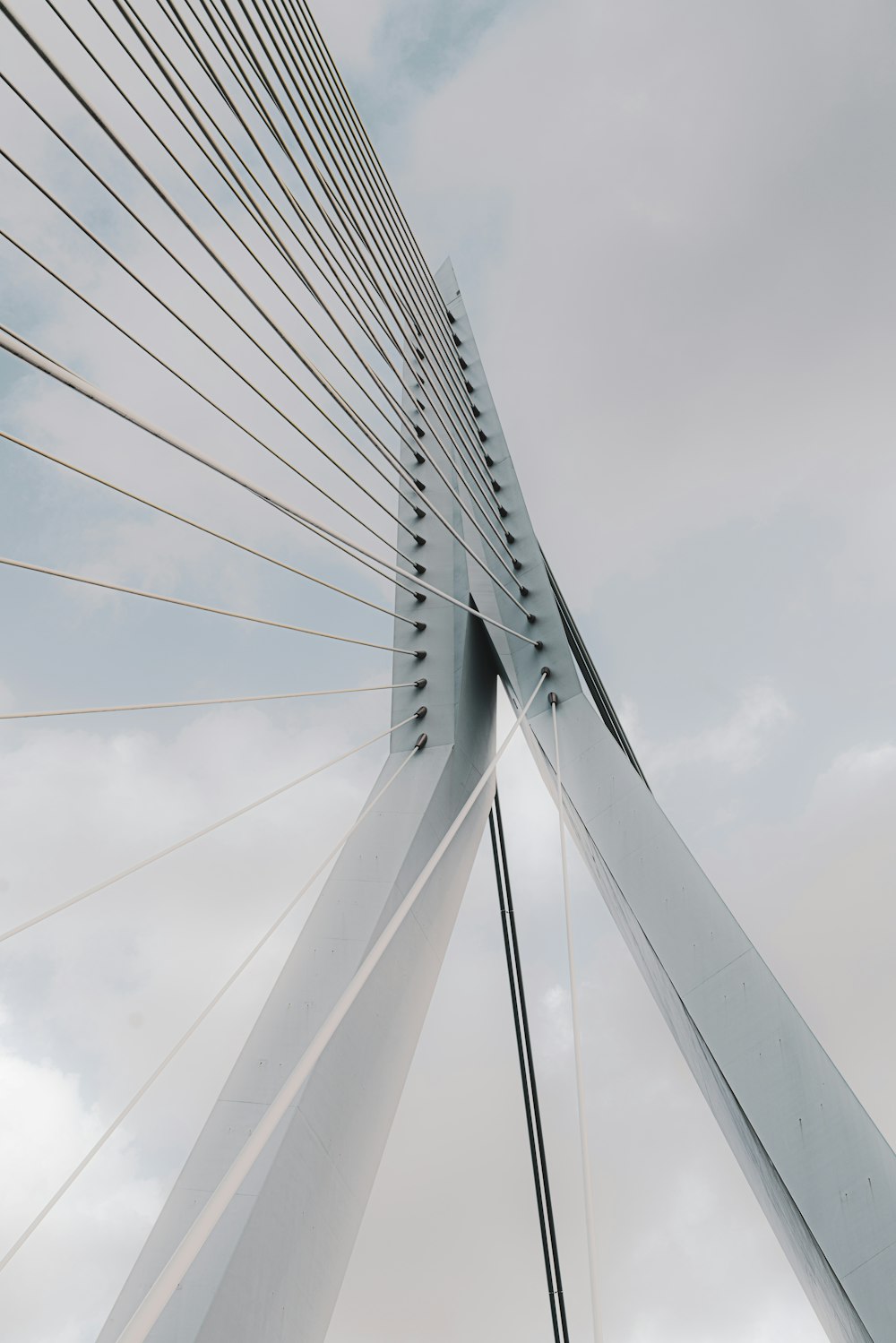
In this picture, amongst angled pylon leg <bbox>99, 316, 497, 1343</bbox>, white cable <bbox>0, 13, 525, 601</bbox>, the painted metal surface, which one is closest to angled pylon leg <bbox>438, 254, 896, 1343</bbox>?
the painted metal surface

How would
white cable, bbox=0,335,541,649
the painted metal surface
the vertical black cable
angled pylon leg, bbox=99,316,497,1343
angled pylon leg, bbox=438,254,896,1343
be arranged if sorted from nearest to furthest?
1. white cable, bbox=0,335,541,649
2. angled pylon leg, bbox=99,316,497,1343
3. the painted metal surface
4. angled pylon leg, bbox=438,254,896,1343
5. the vertical black cable

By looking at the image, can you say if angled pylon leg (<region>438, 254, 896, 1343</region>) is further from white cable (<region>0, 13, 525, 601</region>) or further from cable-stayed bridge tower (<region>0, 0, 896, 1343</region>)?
white cable (<region>0, 13, 525, 601</region>)

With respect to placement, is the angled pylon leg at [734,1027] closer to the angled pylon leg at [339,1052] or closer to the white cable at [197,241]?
the angled pylon leg at [339,1052]

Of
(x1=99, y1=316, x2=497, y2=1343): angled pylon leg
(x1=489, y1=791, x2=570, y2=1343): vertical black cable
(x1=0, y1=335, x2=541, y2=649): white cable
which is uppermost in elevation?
(x1=0, y1=335, x2=541, y2=649): white cable

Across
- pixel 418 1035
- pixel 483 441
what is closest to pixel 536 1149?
pixel 418 1035

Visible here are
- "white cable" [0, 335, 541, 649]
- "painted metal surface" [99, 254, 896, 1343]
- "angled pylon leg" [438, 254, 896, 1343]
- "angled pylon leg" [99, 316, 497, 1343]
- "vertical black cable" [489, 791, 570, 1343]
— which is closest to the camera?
"white cable" [0, 335, 541, 649]

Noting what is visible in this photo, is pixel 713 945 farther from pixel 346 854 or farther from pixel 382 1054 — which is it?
pixel 346 854

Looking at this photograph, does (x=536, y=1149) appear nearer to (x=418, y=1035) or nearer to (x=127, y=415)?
(x=418, y=1035)

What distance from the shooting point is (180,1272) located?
67.2 inches

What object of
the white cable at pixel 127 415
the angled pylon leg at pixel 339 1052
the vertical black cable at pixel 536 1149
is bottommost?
the vertical black cable at pixel 536 1149

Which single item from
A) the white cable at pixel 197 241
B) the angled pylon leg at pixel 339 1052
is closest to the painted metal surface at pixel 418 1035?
the angled pylon leg at pixel 339 1052

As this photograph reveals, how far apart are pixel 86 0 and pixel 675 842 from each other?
436 cm

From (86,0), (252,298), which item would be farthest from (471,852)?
(86,0)

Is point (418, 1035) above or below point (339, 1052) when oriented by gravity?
below
